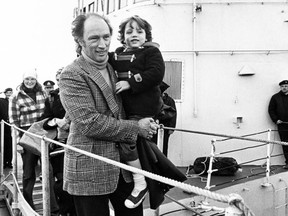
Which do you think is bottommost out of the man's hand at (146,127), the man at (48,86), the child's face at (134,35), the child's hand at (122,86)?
the man's hand at (146,127)

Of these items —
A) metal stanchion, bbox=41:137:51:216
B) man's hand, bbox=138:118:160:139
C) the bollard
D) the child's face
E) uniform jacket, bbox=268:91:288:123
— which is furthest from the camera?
uniform jacket, bbox=268:91:288:123

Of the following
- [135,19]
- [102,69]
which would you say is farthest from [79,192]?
[135,19]

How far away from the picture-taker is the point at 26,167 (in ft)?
12.5

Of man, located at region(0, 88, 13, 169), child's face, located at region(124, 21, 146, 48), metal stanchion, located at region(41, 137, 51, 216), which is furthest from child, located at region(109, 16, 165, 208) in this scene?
man, located at region(0, 88, 13, 169)

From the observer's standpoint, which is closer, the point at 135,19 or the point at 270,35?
the point at 135,19

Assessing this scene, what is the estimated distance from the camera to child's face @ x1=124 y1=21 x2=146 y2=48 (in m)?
1.97

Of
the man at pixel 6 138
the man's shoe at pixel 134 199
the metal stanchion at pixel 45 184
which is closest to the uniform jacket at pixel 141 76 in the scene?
the man's shoe at pixel 134 199

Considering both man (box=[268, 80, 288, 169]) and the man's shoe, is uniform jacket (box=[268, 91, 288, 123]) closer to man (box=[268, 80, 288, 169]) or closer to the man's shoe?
man (box=[268, 80, 288, 169])

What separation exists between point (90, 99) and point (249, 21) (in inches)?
191

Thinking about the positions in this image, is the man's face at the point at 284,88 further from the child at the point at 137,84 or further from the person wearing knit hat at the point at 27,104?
the child at the point at 137,84

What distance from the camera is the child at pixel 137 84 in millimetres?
1765

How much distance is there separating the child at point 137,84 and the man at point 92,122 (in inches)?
2.3

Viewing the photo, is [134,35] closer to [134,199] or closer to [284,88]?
[134,199]

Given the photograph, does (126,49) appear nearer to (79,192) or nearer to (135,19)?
(135,19)
